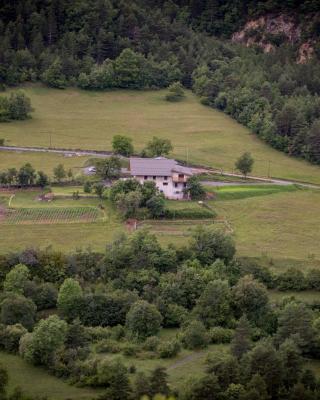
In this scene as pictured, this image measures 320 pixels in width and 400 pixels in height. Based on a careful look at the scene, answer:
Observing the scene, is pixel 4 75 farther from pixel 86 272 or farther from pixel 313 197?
pixel 86 272

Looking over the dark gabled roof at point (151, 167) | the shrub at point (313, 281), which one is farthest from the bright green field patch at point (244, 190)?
the shrub at point (313, 281)

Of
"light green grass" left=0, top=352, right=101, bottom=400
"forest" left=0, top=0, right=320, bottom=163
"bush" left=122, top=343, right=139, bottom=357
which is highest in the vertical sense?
"forest" left=0, top=0, right=320, bottom=163

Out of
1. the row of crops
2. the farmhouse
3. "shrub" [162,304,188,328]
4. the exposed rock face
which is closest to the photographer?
"shrub" [162,304,188,328]

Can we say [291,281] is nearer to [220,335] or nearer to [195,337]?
[220,335]

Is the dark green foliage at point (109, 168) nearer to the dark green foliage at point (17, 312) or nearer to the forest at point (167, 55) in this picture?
the forest at point (167, 55)

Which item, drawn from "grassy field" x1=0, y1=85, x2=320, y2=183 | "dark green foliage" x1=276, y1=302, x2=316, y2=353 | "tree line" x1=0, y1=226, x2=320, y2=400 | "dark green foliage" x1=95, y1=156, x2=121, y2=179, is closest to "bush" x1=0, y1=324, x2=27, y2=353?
"tree line" x1=0, y1=226, x2=320, y2=400

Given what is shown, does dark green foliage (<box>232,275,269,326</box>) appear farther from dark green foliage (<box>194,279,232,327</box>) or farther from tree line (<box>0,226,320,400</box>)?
dark green foliage (<box>194,279,232,327</box>)
